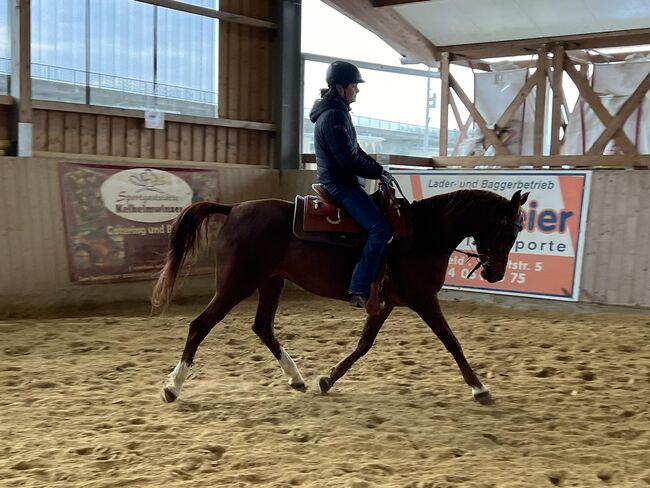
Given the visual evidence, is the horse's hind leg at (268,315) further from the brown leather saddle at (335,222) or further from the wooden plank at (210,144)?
the wooden plank at (210,144)

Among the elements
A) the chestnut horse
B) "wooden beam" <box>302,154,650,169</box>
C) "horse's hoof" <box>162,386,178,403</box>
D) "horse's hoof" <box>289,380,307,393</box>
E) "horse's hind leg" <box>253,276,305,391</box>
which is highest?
"wooden beam" <box>302,154,650,169</box>

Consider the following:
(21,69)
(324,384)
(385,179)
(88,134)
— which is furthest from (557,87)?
(21,69)

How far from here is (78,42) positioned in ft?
30.4

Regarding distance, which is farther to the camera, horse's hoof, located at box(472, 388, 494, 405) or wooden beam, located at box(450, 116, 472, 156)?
wooden beam, located at box(450, 116, 472, 156)

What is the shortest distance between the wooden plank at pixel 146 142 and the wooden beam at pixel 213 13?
6.11 ft

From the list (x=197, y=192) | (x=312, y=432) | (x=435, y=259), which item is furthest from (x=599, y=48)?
(x=312, y=432)

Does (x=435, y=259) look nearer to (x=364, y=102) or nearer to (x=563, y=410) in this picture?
(x=563, y=410)

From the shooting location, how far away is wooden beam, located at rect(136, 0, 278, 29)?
395 inches

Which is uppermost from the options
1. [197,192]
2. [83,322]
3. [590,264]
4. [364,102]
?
[364,102]

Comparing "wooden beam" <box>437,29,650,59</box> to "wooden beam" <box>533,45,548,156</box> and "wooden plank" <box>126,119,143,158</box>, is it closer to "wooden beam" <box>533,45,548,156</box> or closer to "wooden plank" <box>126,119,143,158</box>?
"wooden beam" <box>533,45,548,156</box>

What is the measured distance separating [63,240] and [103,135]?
72.4 inches

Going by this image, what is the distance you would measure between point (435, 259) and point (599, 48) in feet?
23.8

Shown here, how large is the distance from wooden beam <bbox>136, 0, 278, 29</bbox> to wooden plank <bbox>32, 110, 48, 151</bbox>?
7.64 feet

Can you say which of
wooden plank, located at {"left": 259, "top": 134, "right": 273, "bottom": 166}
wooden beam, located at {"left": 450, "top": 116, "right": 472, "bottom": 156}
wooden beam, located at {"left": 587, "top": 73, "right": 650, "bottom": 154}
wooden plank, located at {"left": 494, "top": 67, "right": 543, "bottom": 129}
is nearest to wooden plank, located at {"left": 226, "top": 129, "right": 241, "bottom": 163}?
wooden plank, located at {"left": 259, "top": 134, "right": 273, "bottom": 166}
